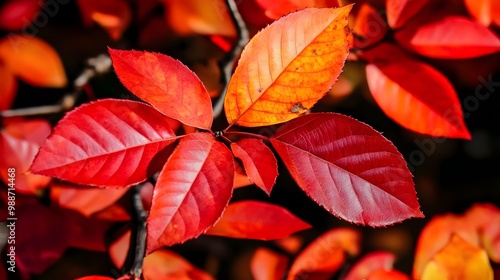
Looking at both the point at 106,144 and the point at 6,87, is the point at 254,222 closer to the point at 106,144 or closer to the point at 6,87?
the point at 106,144

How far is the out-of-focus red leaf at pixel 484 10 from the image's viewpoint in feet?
1.75

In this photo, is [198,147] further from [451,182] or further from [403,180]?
[451,182]

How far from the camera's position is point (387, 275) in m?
0.53

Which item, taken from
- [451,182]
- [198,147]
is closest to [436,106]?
[451,182]

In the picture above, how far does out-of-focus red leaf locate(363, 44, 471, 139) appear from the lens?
0.50 meters

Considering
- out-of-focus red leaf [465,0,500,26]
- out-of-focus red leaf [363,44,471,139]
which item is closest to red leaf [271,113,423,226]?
out-of-focus red leaf [363,44,471,139]

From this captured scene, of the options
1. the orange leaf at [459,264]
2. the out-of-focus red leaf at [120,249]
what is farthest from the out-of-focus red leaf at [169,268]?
the orange leaf at [459,264]

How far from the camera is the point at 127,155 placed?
1.26 ft

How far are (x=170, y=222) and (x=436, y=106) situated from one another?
0.30 m

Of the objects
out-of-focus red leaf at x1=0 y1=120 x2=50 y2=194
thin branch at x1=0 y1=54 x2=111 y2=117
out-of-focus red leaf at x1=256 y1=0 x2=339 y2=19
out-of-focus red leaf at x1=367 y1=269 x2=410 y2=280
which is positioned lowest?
out-of-focus red leaf at x1=367 y1=269 x2=410 y2=280

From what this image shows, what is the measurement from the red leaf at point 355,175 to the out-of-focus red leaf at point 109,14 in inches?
10.7

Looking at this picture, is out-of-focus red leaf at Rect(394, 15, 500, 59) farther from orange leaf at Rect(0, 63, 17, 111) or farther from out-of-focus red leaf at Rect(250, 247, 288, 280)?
orange leaf at Rect(0, 63, 17, 111)

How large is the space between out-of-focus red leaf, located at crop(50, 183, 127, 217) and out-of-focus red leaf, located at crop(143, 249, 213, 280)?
71mm

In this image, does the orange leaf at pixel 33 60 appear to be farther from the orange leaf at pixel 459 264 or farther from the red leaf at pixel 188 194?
the orange leaf at pixel 459 264
